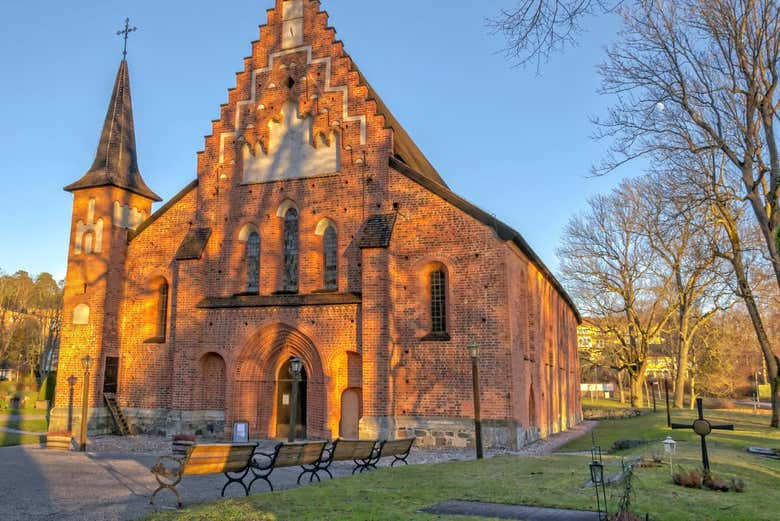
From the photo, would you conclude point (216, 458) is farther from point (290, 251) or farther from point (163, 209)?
point (163, 209)

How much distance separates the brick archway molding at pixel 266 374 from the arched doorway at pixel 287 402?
149 mm

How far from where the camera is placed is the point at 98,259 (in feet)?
75.1

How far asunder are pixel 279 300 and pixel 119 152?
30.3 feet

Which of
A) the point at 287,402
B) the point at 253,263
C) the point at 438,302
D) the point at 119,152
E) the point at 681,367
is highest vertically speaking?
the point at 119,152

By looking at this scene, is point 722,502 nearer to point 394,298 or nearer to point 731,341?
point 394,298

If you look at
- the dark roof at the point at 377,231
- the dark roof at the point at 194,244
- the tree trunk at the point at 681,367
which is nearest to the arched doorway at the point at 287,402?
the dark roof at the point at 377,231

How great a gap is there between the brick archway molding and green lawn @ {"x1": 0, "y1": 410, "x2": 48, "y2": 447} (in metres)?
7.12

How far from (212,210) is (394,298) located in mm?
7766

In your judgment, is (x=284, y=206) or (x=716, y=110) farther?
(x=284, y=206)

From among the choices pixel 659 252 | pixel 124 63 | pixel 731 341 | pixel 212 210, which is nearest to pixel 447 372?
pixel 212 210

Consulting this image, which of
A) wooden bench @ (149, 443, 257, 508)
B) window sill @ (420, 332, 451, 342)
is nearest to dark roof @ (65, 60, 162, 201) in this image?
window sill @ (420, 332, 451, 342)

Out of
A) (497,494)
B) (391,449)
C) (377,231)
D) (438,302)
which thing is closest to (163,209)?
(377,231)

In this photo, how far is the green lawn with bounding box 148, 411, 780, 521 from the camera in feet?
25.9

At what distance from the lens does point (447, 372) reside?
18766mm
